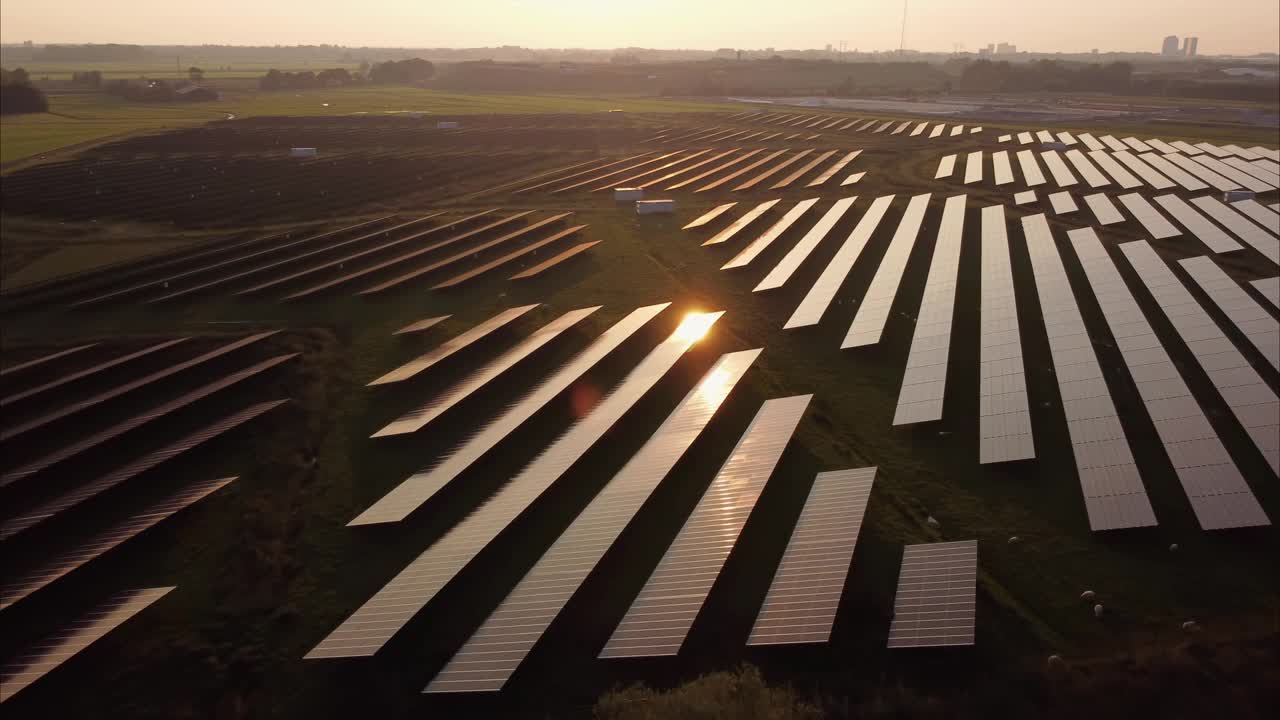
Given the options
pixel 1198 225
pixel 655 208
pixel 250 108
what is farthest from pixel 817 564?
pixel 250 108

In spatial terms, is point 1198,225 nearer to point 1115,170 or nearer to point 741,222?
point 1115,170

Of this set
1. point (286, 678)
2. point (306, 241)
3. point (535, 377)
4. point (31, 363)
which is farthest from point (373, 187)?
point (286, 678)

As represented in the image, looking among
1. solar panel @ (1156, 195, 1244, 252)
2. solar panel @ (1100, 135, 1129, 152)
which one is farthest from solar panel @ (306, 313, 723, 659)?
solar panel @ (1100, 135, 1129, 152)

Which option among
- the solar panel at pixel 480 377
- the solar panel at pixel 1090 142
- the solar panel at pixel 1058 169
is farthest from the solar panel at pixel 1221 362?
the solar panel at pixel 1090 142

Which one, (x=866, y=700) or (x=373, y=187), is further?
(x=373, y=187)

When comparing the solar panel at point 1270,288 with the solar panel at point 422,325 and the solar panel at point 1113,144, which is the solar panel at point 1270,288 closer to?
the solar panel at point 422,325

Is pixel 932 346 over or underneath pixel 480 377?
over

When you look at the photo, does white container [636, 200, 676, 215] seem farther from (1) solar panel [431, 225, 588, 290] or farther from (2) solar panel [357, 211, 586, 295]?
(2) solar panel [357, 211, 586, 295]

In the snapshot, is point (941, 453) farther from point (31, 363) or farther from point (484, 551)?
point (31, 363)
